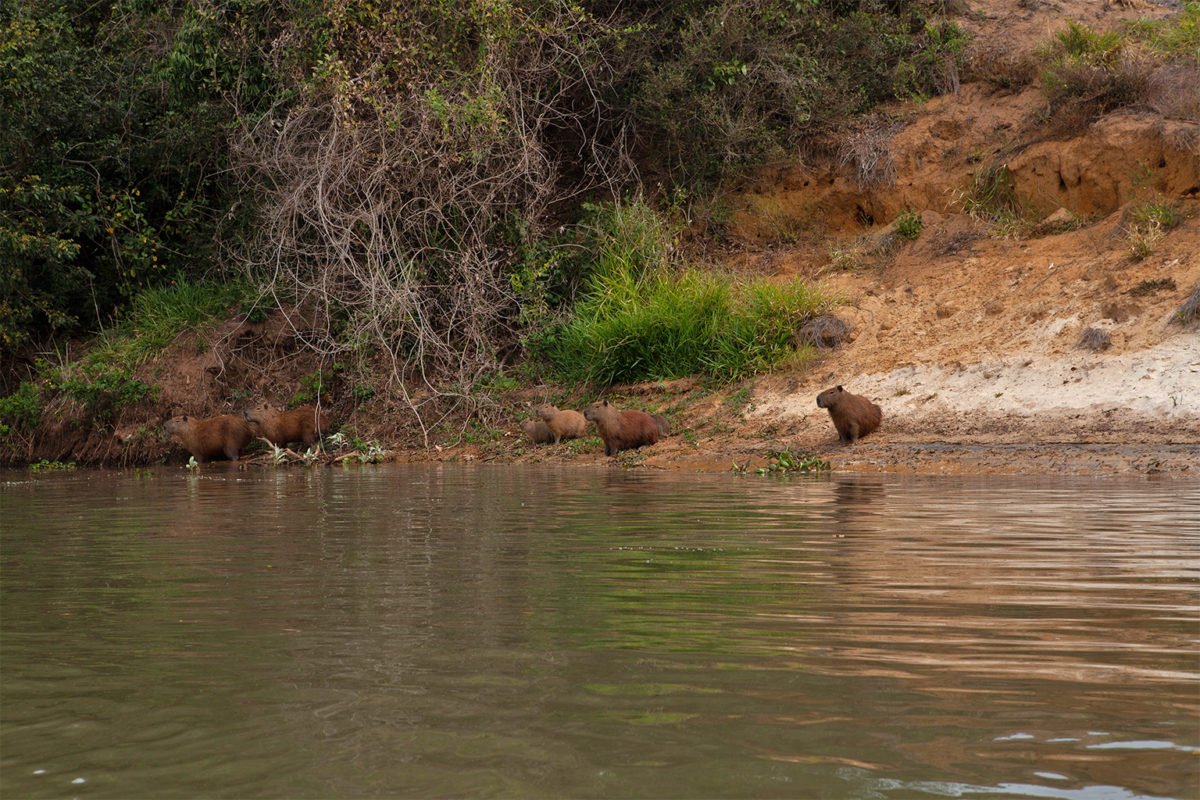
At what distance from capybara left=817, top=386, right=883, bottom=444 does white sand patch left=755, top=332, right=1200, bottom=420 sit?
21.3 inches

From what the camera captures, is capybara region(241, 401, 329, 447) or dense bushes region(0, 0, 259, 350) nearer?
capybara region(241, 401, 329, 447)

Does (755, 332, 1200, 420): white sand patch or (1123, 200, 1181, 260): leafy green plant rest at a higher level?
(1123, 200, 1181, 260): leafy green plant

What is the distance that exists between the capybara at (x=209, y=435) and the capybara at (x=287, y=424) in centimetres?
16

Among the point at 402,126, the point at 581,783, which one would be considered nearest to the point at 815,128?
the point at 402,126

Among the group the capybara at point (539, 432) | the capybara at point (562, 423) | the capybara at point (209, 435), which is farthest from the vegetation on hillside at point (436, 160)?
the capybara at point (209, 435)

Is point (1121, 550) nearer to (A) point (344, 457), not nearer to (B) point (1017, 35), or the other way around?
(A) point (344, 457)

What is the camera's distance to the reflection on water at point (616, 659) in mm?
2477

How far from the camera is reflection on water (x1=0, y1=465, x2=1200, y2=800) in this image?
8.13ft

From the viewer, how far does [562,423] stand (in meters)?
14.3

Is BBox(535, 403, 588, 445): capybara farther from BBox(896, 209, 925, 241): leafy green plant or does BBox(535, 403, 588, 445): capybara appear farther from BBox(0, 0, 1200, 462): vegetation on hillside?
BBox(896, 209, 925, 241): leafy green plant

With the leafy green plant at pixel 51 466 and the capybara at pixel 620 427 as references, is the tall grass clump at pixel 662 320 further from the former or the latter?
the leafy green plant at pixel 51 466

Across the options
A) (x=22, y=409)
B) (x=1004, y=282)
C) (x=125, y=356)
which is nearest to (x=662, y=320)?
(x=1004, y=282)

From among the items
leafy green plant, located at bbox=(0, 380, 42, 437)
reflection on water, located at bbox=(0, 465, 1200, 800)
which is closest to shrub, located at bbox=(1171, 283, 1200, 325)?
reflection on water, located at bbox=(0, 465, 1200, 800)

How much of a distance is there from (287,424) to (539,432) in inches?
133
